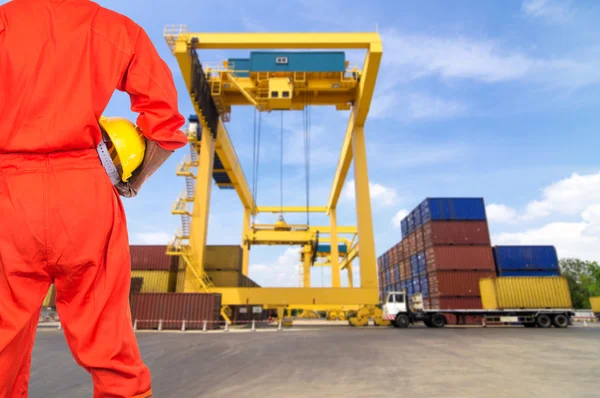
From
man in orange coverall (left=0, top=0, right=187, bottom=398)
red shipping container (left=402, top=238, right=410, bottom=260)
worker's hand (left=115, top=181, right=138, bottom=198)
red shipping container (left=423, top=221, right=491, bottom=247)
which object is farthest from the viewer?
red shipping container (left=402, top=238, right=410, bottom=260)

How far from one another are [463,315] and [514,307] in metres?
2.65

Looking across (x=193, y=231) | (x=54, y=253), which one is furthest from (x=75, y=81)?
(x=193, y=231)

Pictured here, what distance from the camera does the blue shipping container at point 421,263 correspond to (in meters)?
24.7

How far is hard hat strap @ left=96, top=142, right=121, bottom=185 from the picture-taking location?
63.5 inches

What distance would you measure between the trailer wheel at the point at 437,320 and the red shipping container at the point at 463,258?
16.7ft

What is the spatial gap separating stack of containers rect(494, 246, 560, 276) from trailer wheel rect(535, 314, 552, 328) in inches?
259

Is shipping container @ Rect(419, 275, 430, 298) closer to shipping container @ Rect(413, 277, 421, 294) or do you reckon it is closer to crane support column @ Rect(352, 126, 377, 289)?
shipping container @ Rect(413, 277, 421, 294)

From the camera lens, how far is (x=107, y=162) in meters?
1.62

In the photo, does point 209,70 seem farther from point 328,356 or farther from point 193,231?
point 328,356

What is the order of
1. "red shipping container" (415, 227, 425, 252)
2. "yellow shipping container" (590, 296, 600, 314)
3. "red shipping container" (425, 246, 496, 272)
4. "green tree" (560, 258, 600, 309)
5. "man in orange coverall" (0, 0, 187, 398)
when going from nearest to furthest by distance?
1. "man in orange coverall" (0, 0, 187, 398)
2. "red shipping container" (425, 246, 496, 272)
3. "red shipping container" (415, 227, 425, 252)
4. "yellow shipping container" (590, 296, 600, 314)
5. "green tree" (560, 258, 600, 309)

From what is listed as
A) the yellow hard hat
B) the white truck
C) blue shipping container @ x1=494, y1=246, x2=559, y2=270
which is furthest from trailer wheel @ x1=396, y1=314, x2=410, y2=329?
the yellow hard hat

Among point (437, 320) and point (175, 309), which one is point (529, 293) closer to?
point (437, 320)

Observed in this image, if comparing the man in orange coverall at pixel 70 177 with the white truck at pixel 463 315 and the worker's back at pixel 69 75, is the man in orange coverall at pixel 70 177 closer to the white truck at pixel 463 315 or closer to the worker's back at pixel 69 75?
the worker's back at pixel 69 75

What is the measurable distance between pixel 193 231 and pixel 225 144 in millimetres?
5949
